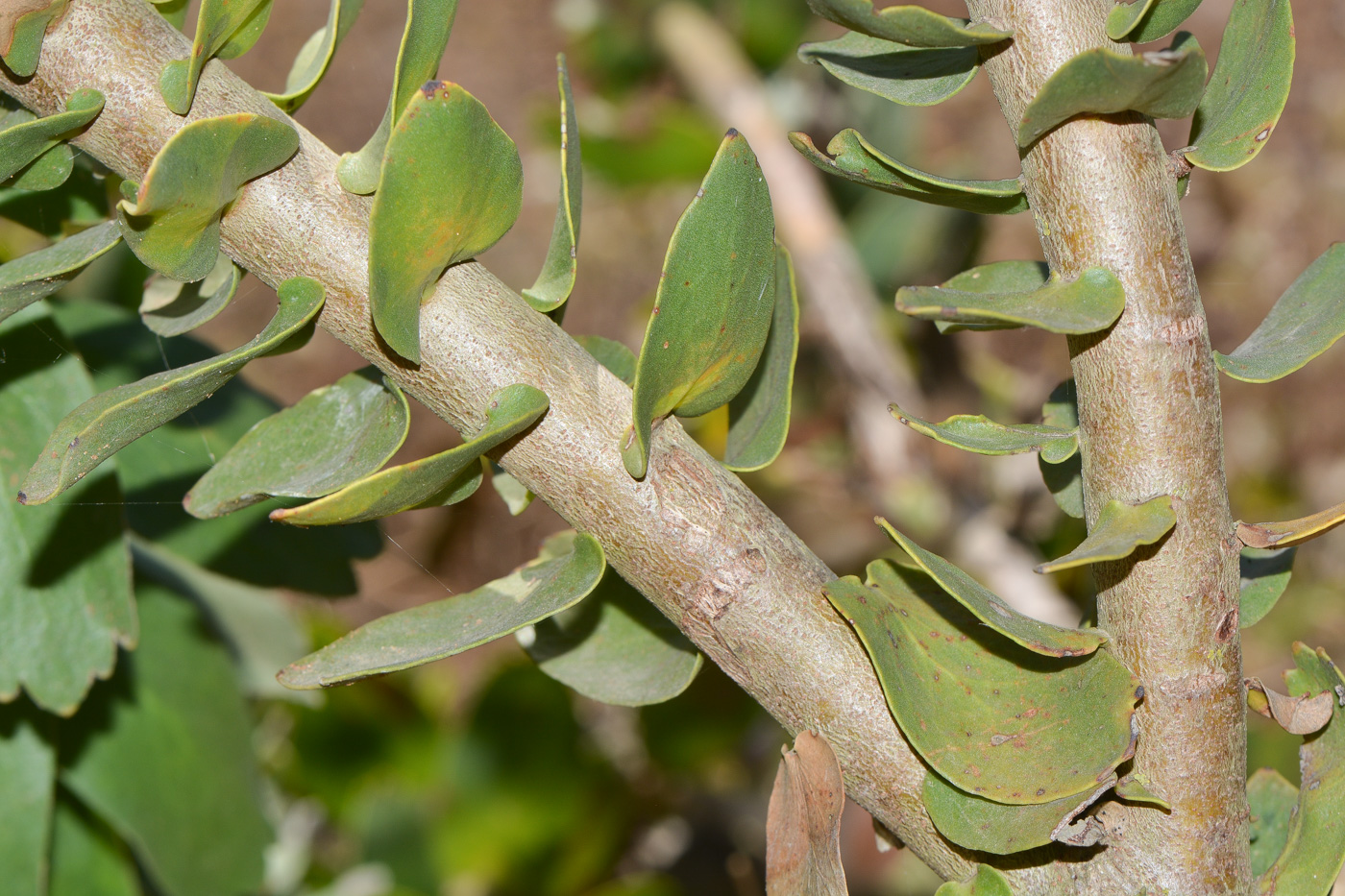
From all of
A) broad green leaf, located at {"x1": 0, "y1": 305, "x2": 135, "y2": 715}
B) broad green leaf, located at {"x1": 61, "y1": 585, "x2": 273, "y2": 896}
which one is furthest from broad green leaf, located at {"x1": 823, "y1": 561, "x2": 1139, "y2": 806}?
broad green leaf, located at {"x1": 61, "y1": 585, "x2": 273, "y2": 896}

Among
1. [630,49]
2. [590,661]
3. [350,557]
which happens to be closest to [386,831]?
[350,557]

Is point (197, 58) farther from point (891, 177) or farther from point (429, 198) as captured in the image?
point (891, 177)

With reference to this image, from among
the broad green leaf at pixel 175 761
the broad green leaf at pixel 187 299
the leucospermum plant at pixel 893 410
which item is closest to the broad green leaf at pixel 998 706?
the leucospermum plant at pixel 893 410

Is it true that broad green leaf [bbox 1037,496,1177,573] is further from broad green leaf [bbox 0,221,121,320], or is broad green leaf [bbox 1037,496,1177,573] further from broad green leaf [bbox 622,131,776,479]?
broad green leaf [bbox 0,221,121,320]

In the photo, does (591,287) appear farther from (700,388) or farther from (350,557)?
(700,388)

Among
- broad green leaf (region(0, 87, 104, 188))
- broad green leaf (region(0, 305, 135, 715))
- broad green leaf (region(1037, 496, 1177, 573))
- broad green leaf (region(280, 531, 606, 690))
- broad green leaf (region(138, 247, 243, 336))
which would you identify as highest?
broad green leaf (region(0, 87, 104, 188))

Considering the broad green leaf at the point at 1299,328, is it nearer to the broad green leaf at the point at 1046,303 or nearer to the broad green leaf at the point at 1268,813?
the broad green leaf at the point at 1046,303
